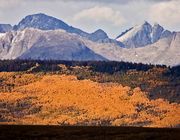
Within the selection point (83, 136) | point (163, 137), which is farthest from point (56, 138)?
point (163, 137)

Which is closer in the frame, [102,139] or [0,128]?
[102,139]

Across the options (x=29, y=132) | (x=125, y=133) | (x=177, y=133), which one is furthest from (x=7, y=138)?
→ (x=177, y=133)

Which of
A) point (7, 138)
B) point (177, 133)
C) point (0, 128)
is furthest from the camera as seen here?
point (0, 128)

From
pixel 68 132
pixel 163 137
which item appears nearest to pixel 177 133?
pixel 163 137

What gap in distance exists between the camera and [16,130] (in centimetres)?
8688

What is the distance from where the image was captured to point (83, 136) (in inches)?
3174

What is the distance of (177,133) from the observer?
8331cm

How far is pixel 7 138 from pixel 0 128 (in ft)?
39.8

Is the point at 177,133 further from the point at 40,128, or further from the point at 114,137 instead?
the point at 40,128

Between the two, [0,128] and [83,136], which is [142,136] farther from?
[0,128]

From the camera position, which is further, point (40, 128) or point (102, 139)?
point (40, 128)

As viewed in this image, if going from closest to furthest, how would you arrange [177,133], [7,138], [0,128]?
[7,138] < [177,133] < [0,128]

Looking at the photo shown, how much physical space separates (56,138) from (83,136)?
4.27 metres

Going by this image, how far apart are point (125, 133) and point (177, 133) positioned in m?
8.33
